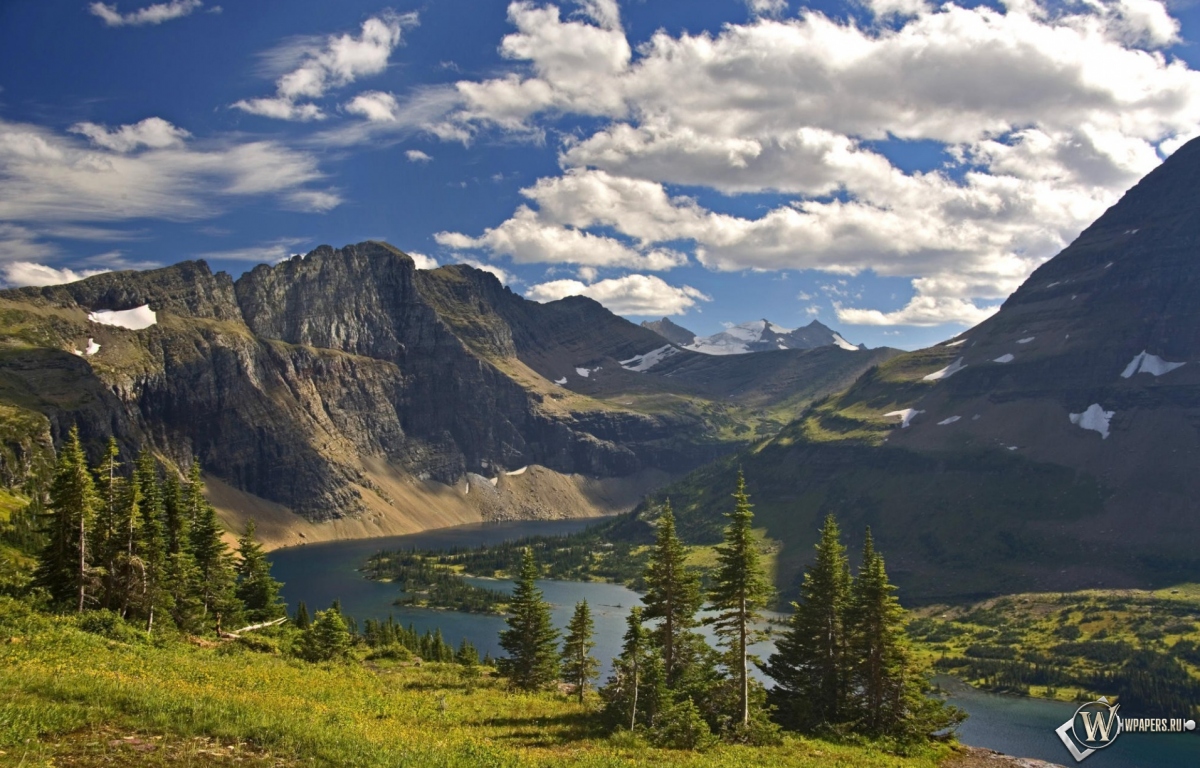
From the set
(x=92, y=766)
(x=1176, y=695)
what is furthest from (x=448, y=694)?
(x=1176, y=695)

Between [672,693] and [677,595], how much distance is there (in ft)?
20.0

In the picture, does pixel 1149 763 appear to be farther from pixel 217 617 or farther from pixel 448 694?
pixel 217 617

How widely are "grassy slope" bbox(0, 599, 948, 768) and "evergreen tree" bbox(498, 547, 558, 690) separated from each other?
33.1 feet

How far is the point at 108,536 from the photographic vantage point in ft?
172

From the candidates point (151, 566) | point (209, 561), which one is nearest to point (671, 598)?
point (151, 566)

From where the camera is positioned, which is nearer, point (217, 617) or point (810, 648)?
point (810, 648)

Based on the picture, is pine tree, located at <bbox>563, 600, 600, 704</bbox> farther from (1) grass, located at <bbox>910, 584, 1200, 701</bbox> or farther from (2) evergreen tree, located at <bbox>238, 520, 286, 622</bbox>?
(1) grass, located at <bbox>910, 584, 1200, 701</bbox>

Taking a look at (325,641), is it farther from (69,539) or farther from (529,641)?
(69,539)

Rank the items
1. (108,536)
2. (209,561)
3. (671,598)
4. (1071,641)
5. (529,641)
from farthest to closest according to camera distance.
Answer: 1. (1071,641)
2. (529,641)
3. (209,561)
4. (108,536)
5. (671,598)

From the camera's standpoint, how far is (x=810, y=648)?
2258 inches

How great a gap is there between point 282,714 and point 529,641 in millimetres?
39964

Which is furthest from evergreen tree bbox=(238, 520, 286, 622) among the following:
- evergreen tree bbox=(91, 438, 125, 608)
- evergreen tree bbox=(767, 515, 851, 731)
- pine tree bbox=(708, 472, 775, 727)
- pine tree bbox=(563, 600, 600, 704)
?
evergreen tree bbox=(767, 515, 851, 731)

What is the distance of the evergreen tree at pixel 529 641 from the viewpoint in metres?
67.1

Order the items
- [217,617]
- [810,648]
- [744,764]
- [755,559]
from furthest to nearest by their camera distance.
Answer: [217,617]
[810,648]
[755,559]
[744,764]
